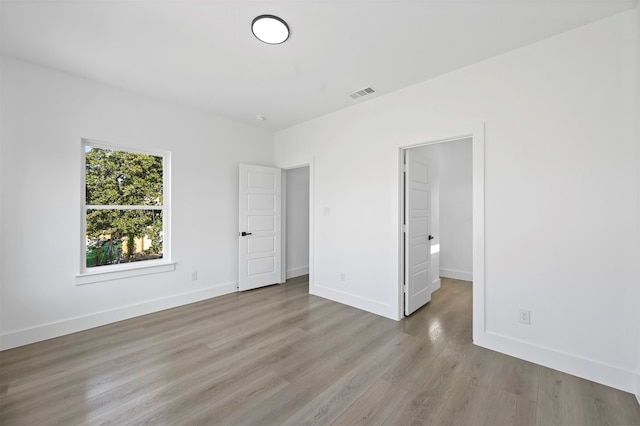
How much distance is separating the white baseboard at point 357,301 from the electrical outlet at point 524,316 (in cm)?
125

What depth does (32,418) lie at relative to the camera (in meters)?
1.74

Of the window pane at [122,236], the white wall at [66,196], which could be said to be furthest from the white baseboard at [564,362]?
the window pane at [122,236]

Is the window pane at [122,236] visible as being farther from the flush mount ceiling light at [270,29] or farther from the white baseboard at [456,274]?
the white baseboard at [456,274]

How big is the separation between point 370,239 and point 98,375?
9.82 feet

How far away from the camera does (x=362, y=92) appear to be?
3402 millimetres

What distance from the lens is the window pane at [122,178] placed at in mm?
3264

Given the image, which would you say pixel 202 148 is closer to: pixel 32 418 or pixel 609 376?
pixel 32 418

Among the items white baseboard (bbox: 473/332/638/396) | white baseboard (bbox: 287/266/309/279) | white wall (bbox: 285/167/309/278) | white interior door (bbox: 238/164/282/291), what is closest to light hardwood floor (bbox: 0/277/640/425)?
white baseboard (bbox: 473/332/638/396)

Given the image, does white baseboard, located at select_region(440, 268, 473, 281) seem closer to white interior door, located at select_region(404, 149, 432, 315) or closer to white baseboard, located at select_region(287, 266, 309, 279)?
white interior door, located at select_region(404, 149, 432, 315)

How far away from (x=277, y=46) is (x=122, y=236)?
2986mm

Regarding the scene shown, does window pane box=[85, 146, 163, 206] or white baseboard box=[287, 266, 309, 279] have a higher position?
window pane box=[85, 146, 163, 206]

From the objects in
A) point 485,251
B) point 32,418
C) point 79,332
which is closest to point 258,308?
point 79,332

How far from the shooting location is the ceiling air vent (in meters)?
3.32

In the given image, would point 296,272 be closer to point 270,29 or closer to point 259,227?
point 259,227
